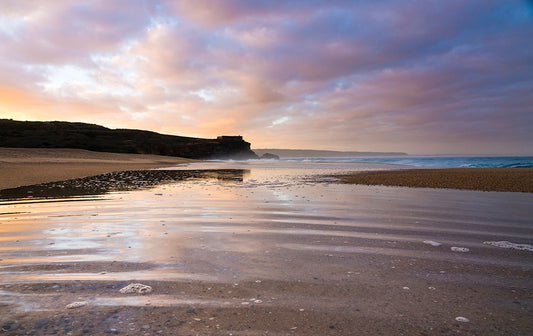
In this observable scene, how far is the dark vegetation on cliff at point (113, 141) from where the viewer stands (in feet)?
201

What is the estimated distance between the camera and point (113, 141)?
2768 inches

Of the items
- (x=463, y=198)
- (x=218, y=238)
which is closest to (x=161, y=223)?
(x=218, y=238)

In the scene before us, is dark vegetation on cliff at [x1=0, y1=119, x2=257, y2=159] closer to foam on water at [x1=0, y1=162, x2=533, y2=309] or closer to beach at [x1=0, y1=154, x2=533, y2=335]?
foam on water at [x1=0, y1=162, x2=533, y2=309]

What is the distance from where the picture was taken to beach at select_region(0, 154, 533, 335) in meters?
2.41

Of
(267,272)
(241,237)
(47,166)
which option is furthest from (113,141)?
(267,272)

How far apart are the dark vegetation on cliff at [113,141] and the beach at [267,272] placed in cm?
6728

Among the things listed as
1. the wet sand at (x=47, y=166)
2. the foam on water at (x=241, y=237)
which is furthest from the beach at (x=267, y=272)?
the wet sand at (x=47, y=166)

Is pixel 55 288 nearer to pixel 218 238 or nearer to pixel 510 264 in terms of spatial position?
pixel 218 238

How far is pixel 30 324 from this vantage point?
233cm

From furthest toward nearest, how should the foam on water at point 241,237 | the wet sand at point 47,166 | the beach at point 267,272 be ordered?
the wet sand at point 47,166, the foam on water at point 241,237, the beach at point 267,272

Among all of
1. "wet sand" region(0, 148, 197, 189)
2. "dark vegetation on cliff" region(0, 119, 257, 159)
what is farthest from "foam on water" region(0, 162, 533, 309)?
"dark vegetation on cliff" region(0, 119, 257, 159)

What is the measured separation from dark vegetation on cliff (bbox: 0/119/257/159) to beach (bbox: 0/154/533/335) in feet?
221

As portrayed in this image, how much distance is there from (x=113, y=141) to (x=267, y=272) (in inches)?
3010

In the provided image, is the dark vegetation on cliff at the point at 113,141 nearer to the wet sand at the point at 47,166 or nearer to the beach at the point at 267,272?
the wet sand at the point at 47,166
